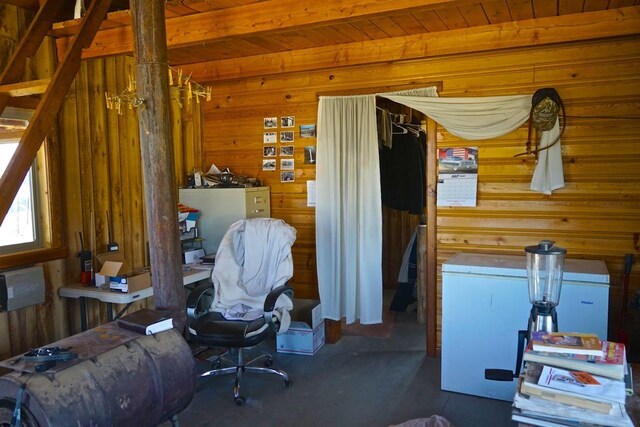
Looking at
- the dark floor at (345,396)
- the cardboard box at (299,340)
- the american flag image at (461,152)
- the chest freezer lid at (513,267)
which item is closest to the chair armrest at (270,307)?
the dark floor at (345,396)

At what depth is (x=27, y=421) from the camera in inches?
75.2

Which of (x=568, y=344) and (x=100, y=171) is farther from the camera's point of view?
(x=100, y=171)

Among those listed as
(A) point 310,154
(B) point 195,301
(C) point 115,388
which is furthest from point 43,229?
(A) point 310,154

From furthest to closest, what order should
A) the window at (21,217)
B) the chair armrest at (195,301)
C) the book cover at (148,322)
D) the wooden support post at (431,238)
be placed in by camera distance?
the wooden support post at (431,238) → the chair armrest at (195,301) → the window at (21,217) → the book cover at (148,322)

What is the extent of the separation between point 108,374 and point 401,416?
181cm

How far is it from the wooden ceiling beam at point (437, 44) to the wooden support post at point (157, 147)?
5.50 feet

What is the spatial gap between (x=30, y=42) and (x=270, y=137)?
2.09 m

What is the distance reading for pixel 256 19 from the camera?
322 cm

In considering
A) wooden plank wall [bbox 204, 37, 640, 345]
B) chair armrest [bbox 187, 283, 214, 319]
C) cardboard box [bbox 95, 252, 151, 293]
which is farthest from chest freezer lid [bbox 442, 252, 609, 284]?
cardboard box [bbox 95, 252, 151, 293]

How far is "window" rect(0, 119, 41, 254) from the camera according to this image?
3205 mm

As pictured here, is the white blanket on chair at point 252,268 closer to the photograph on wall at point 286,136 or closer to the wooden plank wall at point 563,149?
the photograph on wall at point 286,136

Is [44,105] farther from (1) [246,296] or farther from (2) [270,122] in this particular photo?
(2) [270,122]

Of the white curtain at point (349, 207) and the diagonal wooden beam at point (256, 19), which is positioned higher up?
the diagonal wooden beam at point (256, 19)

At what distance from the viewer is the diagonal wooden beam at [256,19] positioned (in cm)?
288
